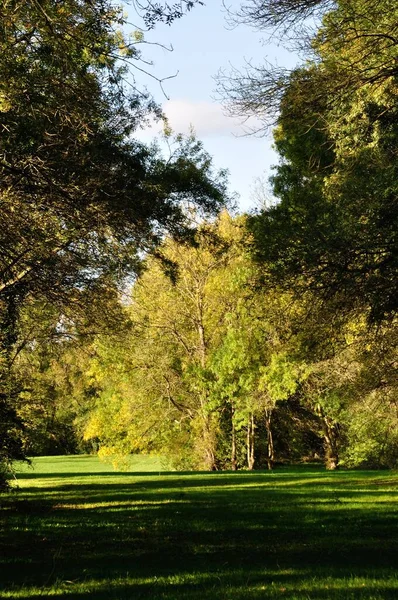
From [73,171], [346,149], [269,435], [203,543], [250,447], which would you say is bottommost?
[203,543]

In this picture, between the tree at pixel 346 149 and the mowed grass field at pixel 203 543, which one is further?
the tree at pixel 346 149

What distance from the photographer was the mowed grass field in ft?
19.1

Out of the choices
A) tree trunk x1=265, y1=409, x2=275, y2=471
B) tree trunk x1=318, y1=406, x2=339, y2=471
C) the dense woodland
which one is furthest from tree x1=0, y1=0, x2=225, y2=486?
tree trunk x1=318, y1=406, x2=339, y2=471

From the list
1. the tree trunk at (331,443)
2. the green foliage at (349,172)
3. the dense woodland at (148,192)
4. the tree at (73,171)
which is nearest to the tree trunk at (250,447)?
the tree trunk at (331,443)

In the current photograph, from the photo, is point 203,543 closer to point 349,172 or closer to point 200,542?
point 200,542

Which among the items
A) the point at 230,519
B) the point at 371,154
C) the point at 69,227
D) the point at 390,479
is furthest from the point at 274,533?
the point at 390,479

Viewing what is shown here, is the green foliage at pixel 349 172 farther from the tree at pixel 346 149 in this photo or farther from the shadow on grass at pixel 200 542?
the shadow on grass at pixel 200 542

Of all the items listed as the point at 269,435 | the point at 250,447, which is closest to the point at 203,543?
the point at 250,447

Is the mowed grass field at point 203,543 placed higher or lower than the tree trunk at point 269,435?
lower

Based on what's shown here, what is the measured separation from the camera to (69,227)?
9023 mm

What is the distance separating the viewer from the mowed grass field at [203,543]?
19.1 feet

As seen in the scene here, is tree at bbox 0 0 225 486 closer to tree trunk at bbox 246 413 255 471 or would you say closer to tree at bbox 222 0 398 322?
tree at bbox 222 0 398 322

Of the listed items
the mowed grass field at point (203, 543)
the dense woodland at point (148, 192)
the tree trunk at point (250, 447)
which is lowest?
the mowed grass field at point (203, 543)

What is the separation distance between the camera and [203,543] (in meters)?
8.47
